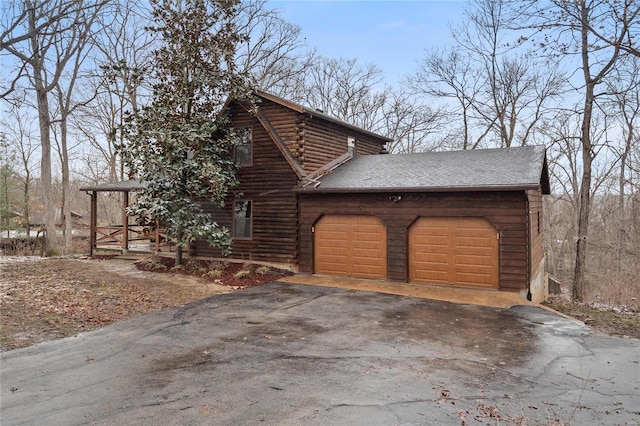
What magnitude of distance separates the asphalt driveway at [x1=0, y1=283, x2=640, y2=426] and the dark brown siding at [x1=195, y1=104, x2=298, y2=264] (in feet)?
16.3

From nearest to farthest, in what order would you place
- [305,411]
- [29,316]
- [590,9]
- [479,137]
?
1. [305,411]
2. [29,316]
3. [590,9]
4. [479,137]

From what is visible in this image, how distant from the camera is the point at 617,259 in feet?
63.5

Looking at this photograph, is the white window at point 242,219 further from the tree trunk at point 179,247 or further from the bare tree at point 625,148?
the bare tree at point 625,148

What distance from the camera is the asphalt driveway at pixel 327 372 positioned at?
392 cm

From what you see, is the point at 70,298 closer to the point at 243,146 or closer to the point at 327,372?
the point at 327,372

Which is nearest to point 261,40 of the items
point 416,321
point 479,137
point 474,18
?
point 474,18

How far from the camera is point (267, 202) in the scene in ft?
43.4

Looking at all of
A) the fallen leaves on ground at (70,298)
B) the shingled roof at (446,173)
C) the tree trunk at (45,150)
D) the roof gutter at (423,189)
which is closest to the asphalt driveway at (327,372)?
the fallen leaves on ground at (70,298)

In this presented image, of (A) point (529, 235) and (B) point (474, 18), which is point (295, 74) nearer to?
(B) point (474, 18)

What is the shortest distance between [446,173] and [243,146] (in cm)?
698

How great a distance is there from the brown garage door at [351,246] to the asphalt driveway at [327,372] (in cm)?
353

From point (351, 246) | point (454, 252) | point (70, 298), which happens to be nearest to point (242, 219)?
point (351, 246)

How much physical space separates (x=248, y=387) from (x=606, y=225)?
25.5 m

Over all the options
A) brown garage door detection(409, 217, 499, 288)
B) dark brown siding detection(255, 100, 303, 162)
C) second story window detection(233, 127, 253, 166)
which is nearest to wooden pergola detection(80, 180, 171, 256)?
second story window detection(233, 127, 253, 166)
